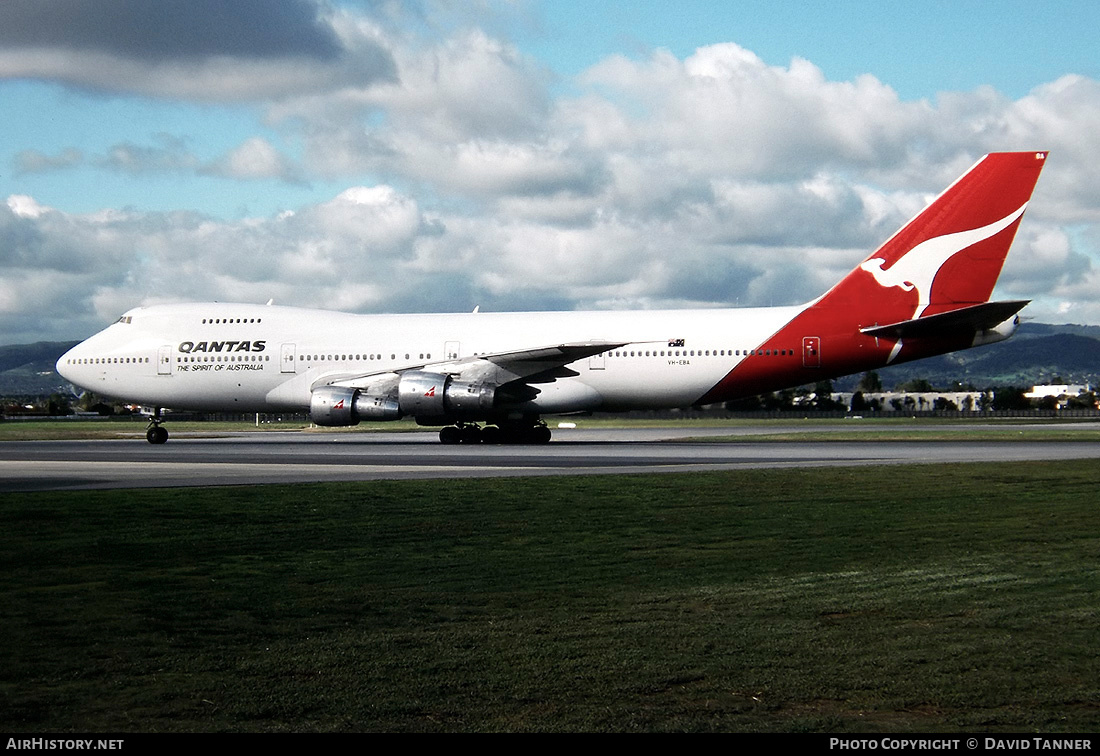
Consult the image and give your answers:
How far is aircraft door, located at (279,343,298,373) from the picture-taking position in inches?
1420

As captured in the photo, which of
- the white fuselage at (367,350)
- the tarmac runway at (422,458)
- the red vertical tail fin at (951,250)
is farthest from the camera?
the white fuselage at (367,350)

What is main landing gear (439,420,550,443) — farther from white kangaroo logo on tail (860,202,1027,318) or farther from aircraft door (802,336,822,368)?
white kangaroo logo on tail (860,202,1027,318)

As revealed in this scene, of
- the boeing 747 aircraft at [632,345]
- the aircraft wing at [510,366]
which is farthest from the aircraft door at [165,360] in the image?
the aircraft wing at [510,366]

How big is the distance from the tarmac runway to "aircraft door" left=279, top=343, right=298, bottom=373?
270 centimetres

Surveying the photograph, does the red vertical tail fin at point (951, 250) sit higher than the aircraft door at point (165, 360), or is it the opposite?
the red vertical tail fin at point (951, 250)

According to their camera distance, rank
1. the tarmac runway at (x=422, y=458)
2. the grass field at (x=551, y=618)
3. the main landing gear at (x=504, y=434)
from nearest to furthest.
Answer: the grass field at (x=551, y=618)
the tarmac runway at (x=422, y=458)
the main landing gear at (x=504, y=434)

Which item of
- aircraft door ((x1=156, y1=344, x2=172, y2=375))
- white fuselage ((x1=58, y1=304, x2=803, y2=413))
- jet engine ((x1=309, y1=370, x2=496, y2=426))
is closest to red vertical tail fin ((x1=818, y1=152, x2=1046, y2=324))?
white fuselage ((x1=58, y1=304, x2=803, y2=413))

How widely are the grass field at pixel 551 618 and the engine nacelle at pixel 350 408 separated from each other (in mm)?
18000

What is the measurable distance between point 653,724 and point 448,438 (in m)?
29.0

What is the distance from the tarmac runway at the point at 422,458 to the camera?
20.3m

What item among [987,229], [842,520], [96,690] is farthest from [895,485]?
[987,229]

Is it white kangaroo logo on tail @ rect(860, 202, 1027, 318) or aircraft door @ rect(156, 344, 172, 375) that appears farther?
aircraft door @ rect(156, 344, 172, 375)

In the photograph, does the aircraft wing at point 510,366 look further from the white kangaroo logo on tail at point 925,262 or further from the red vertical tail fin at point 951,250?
the white kangaroo logo on tail at point 925,262

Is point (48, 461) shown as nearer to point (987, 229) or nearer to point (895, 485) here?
point (895, 485)
